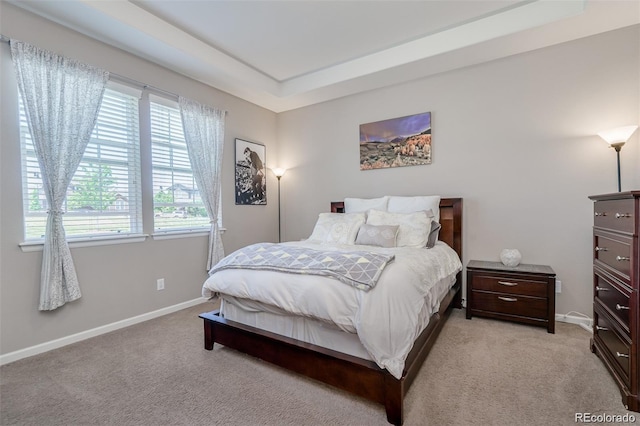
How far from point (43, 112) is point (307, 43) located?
7.93 ft

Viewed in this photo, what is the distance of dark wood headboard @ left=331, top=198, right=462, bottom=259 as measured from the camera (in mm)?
3285

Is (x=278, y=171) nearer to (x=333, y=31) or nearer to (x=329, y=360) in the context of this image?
(x=333, y=31)

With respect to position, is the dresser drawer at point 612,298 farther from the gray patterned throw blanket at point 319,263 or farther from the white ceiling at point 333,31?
the white ceiling at point 333,31

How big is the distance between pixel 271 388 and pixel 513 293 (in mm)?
2304

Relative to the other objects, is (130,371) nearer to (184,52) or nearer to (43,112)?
(43,112)

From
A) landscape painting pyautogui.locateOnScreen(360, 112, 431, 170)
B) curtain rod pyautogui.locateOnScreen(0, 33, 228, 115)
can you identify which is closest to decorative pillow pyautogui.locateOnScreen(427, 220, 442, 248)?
landscape painting pyautogui.locateOnScreen(360, 112, 431, 170)

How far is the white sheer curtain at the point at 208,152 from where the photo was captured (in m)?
3.46

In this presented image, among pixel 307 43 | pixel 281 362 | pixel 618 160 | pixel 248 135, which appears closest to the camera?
pixel 281 362

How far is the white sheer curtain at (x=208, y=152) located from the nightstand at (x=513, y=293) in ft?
9.51

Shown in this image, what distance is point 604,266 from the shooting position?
197cm

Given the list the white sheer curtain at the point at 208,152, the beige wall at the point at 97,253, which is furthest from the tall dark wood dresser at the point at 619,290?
the beige wall at the point at 97,253

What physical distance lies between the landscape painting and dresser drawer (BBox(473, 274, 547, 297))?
4.84 ft

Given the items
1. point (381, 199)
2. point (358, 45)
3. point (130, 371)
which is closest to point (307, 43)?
point (358, 45)

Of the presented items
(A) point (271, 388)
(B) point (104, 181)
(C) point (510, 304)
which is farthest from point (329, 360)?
(B) point (104, 181)
